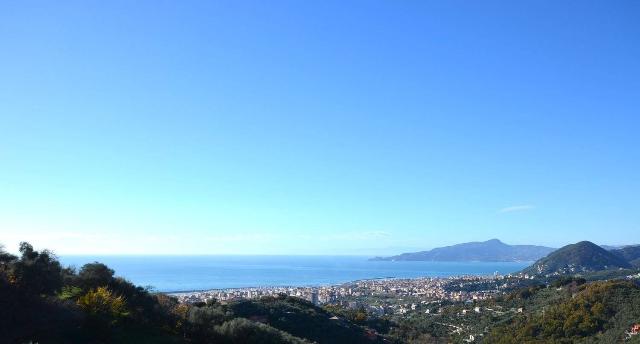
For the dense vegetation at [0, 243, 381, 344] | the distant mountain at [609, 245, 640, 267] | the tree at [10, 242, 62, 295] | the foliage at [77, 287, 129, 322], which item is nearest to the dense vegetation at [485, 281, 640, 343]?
the dense vegetation at [0, 243, 381, 344]

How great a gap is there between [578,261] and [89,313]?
11373cm

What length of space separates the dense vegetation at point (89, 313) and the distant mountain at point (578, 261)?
96485 millimetres

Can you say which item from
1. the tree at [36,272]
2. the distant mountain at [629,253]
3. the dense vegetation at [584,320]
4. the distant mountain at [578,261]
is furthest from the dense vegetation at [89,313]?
the distant mountain at [629,253]

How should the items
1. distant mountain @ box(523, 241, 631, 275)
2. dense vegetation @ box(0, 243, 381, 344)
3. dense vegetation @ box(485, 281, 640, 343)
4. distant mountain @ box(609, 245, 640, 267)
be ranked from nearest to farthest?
dense vegetation @ box(0, 243, 381, 344), dense vegetation @ box(485, 281, 640, 343), distant mountain @ box(523, 241, 631, 275), distant mountain @ box(609, 245, 640, 267)

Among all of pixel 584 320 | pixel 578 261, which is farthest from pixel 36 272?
pixel 578 261

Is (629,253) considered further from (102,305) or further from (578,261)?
(102,305)

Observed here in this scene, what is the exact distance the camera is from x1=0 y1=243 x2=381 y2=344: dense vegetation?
895 cm

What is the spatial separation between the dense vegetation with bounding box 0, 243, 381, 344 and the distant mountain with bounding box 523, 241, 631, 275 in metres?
96.5

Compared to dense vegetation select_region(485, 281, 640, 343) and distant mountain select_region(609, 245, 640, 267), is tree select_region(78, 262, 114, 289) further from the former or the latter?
distant mountain select_region(609, 245, 640, 267)

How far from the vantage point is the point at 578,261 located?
105812 mm

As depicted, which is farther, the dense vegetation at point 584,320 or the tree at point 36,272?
the dense vegetation at point 584,320

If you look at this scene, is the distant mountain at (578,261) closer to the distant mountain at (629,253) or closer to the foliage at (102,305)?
the distant mountain at (629,253)

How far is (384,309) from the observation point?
55.0 meters

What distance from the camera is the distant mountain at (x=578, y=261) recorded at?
330 feet
